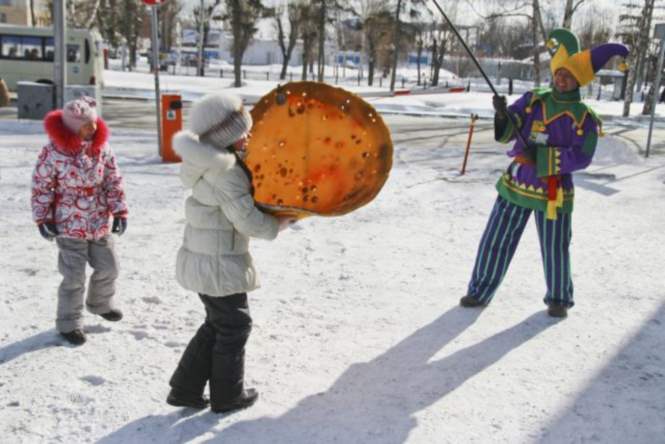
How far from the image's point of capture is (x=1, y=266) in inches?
185

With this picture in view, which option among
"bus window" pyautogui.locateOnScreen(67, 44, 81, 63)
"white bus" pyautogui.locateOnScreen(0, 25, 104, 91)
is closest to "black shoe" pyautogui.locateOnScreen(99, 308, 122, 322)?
"white bus" pyautogui.locateOnScreen(0, 25, 104, 91)

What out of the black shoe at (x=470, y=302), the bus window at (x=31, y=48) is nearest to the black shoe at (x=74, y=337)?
the black shoe at (x=470, y=302)

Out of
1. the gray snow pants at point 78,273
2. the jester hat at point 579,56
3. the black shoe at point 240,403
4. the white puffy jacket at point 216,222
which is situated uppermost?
the jester hat at point 579,56

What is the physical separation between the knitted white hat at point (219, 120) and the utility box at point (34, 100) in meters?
12.4

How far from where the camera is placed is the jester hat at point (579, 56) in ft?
12.5

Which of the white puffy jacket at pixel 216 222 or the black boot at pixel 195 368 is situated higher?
the white puffy jacket at pixel 216 222

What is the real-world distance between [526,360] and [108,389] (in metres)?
2.29

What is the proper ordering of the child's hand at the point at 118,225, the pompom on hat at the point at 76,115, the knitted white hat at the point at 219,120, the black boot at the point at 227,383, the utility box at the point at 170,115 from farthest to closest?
the utility box at the point at 170,115
the child's hand at the point at 118,225
the pompom on hat at the point at 76,115
the black boot at the point at 227,383
the knitted white hat at the point at 219,120

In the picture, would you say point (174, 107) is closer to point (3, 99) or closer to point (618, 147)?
point (3, 99)

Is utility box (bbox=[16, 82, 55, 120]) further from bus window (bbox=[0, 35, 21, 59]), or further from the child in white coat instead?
the child in white coat

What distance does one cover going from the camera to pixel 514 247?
4.23m

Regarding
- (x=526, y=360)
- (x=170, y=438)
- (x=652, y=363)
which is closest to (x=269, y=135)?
(x=170, y=438)

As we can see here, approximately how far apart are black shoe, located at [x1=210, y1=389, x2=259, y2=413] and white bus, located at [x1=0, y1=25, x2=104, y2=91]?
19769 mm

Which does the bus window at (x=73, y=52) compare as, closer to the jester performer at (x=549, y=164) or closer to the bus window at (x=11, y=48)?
the bus window at (x=11, y=48)
